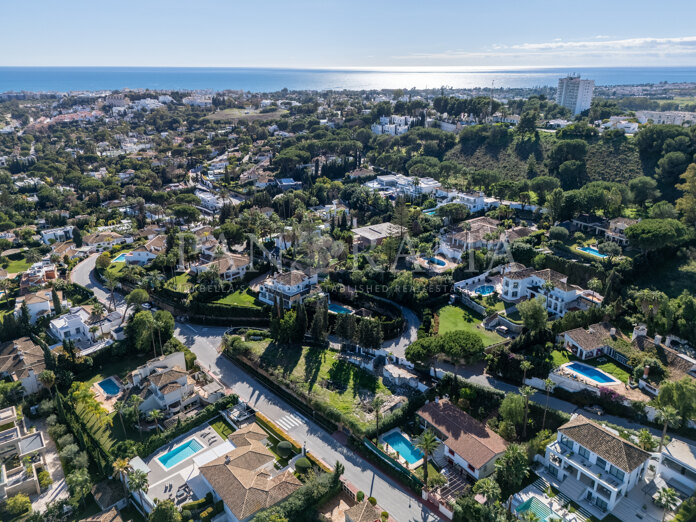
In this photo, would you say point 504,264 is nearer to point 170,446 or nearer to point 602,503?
point 602,503

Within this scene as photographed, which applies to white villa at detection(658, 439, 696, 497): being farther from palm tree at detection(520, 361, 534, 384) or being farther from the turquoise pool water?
the turquoise pool water

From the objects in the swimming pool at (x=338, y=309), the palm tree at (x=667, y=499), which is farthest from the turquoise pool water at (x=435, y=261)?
the palm tree at (x=667, y=499)

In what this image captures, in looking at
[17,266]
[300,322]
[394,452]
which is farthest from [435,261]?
[17,266]

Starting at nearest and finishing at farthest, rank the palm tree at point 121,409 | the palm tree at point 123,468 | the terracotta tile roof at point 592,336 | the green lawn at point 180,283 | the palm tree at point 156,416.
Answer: the palm tree at point 123,468 < the palm tree at point 156,416 < the palm tree at point 121,409 < the terracotta tile roof at point 592,336 < the green lawn at point 180,283

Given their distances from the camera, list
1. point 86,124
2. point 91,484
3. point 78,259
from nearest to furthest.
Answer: point 91,484
point 78,259
point 86,124

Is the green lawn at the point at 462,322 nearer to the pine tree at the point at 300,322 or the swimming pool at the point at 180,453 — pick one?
the pine tree at the point at 300,322

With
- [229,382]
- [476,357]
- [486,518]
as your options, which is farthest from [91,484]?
[476,357]
